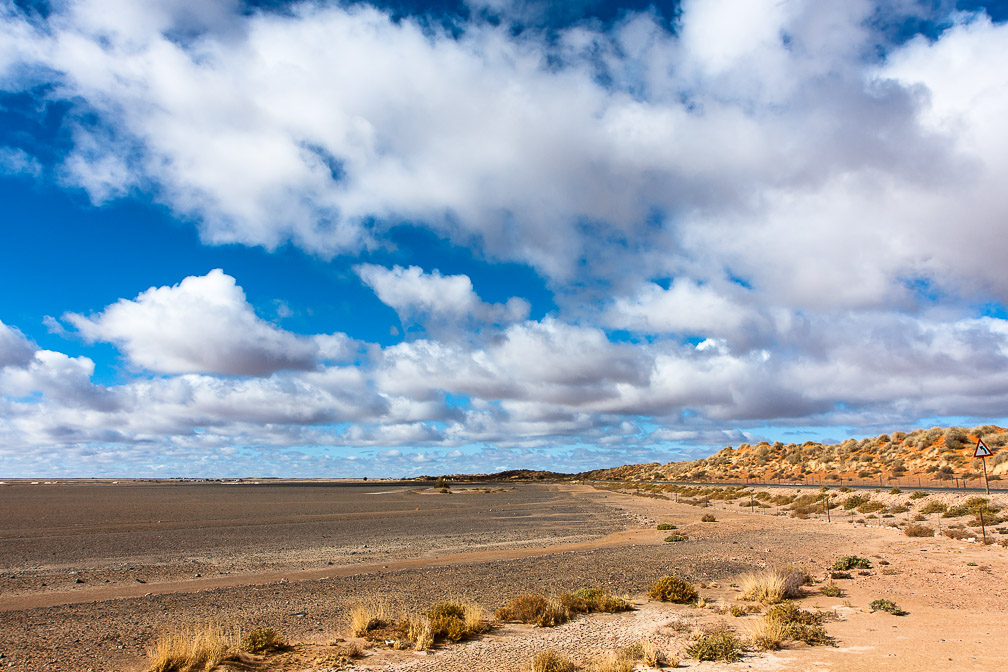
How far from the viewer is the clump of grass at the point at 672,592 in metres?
14.6

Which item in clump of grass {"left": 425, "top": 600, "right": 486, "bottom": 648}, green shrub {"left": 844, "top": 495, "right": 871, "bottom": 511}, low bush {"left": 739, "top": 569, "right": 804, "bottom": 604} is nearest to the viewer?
clump of grass {"left": 425, "top": 600, "right": 486, "bottom": 648}

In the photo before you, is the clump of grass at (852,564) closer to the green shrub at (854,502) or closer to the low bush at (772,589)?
the low bush at (772,589)

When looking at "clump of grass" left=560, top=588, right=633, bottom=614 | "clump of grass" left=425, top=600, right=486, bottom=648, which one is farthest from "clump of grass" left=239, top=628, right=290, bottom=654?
"clump of grass" left=560, top=588, right=633, bottom=614

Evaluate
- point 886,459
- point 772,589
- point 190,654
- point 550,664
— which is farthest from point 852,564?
point 886,459

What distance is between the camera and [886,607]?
12.9m

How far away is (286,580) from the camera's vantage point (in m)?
18.4

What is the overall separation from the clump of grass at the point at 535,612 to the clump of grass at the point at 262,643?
4652 millimetres

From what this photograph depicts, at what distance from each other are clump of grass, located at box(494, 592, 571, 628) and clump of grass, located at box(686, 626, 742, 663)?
308 cm

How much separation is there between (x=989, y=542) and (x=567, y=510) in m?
33.4

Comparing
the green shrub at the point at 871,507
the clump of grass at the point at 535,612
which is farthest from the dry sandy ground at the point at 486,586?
the green shrub at the point at 871,507

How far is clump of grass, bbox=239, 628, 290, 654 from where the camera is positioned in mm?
10344

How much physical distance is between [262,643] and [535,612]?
5.61m

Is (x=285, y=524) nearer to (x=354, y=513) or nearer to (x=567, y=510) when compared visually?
(x=354, y=513)

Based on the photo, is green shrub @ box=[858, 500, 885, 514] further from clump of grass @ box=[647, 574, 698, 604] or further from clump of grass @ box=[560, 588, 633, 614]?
clump of grass @ box=[560, 588, 633, 614]
